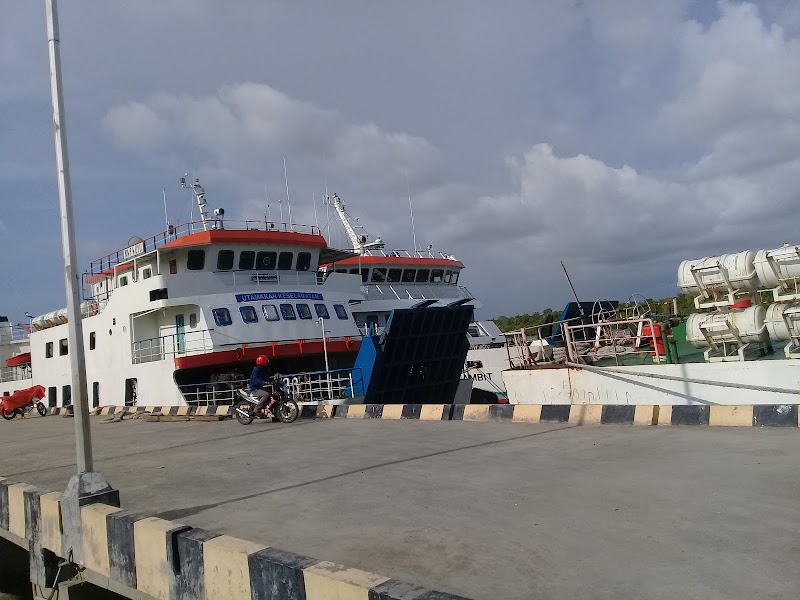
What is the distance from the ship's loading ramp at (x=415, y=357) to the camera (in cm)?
1453

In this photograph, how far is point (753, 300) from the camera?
35.2 ft

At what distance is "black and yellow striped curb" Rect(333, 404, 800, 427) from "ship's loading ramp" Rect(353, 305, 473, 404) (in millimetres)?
2944

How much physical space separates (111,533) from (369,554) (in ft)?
7.00

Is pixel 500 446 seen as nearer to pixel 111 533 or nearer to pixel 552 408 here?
pixel 552 408

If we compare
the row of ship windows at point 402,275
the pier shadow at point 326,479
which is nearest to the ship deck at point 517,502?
the pier shadow at point 326,479

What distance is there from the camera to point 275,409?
1220 centimetres

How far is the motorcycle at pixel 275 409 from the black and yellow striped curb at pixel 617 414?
1.83m

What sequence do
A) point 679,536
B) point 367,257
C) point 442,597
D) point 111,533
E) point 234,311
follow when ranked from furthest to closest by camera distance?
point 367,257
point 234,311
point 111,533
point 679,536
point 442,597

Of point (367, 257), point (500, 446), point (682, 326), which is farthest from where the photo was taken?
point (367, 257)

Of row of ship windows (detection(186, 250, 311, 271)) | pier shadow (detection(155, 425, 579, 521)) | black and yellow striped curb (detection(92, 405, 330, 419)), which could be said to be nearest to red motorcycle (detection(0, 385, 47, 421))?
black and yellow striped curb (detection(92, 405, 330, 419))

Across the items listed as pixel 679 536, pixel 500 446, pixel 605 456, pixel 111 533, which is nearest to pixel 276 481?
pixel 111 533

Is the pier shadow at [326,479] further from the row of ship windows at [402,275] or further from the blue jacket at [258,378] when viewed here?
the row of ship windows at [402,275]

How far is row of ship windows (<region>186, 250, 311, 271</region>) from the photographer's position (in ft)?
58.6

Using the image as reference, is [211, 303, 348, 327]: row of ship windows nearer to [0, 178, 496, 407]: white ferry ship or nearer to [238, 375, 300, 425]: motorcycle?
[0, 178, 496, 407]: white ferry ship
